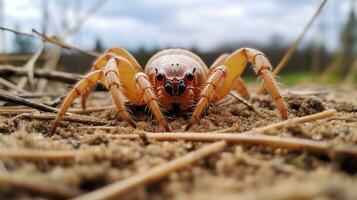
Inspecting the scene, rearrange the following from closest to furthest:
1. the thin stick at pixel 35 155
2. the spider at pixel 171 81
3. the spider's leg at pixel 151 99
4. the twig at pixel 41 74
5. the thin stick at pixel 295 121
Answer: the thin stick at pixel 35 155 → the thin stick at pixel 295 121 → the spider's leg at pixel 151 99 → the spider at pixel 171 81 → the twig at pixel 41 74

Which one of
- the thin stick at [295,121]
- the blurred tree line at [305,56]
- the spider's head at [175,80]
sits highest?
the blurred tree line at [305,56]

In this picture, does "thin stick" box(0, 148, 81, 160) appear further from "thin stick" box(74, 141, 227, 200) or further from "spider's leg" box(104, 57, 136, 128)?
"spider's leg" box(104, 57, 136, 128)

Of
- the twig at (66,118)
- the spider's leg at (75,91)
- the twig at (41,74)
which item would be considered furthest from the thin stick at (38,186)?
the twig at (41,74)

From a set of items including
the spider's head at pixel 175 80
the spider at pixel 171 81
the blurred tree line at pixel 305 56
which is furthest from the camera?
the blurred tree line at pixel 305 56

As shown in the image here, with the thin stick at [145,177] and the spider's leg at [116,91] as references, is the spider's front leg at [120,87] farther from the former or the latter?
the thin stick at [145,177]

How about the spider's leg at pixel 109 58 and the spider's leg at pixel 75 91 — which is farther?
the spider's leg at pixel 109 58

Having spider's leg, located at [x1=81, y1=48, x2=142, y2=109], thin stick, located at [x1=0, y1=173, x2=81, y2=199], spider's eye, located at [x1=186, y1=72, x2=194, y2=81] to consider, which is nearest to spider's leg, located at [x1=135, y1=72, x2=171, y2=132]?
spider's eye, located at [x1=186, y1=72, x2=194, y2=81]

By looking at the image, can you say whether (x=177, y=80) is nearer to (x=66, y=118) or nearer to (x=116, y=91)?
(x=116, y=91)

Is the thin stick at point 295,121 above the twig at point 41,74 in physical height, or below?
below

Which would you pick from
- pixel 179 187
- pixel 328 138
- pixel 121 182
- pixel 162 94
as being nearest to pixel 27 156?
pixel 121 182
